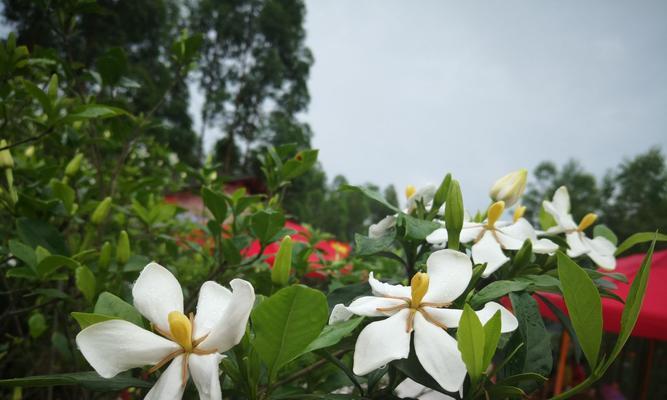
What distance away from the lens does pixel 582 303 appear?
40 cm

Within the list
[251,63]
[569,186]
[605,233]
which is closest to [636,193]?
[569,186]

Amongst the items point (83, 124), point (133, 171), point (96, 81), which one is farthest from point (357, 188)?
point (133, 171)

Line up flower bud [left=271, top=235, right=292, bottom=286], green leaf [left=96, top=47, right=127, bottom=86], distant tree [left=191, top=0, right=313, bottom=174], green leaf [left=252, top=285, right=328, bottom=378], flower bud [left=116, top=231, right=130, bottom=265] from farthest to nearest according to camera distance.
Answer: distant tree [left=191, top=0, right=313, bottom=174], green leaf [left=96, top=47, right=127, bottom=86], flower bud [left=116, top=231, right=130, bottom=265], flower bud [left=271, top=235, right=292, bottom=286], green leaf [left=252, top=285, right=328, bottom=378]

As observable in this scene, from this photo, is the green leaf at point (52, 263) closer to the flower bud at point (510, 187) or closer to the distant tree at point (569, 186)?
the flower bud at point (510, 187)

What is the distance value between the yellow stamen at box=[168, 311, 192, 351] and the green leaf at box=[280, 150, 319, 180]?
0.58 m

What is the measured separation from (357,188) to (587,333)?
1.28ft

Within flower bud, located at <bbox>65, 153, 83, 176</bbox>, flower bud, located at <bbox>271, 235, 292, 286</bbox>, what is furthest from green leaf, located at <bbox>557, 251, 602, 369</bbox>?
flower bud, located at <bbox>65, 153, 83, 176</bbox>

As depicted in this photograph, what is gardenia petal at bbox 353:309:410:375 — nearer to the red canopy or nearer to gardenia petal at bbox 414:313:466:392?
gardenia petal at bbox 414:313:466:392

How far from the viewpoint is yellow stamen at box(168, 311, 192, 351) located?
38cm

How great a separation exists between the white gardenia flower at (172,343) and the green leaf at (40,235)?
0.51 metres

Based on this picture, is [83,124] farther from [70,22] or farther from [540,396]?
[540,396]

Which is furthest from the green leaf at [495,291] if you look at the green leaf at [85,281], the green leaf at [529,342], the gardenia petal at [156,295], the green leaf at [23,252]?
the green leaf at [23,252]

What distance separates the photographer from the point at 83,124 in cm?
138

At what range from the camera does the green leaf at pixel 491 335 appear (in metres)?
0.40
